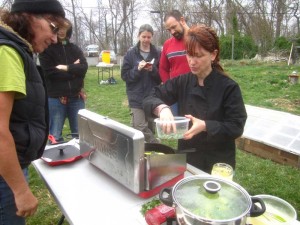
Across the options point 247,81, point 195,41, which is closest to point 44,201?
point 195,41

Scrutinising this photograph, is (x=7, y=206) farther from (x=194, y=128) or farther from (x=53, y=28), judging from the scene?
(x=194, y=128)

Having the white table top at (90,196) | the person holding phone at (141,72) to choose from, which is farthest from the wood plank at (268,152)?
the white table top at (90,196)

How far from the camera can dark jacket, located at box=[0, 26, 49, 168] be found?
1.14 meters

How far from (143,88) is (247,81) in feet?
22.6

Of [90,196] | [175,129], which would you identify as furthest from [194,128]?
[90,196]

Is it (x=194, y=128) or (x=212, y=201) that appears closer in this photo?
(x=212, y=201)

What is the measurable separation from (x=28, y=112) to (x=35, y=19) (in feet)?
1.42

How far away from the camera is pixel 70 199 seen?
4.56 feet

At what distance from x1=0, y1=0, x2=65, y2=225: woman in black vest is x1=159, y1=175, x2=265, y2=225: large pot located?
66 cm

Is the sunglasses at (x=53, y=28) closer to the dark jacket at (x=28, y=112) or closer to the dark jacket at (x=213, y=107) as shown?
the dark jacket at (x=28, y=112)

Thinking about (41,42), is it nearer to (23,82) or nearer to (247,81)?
(23,82)

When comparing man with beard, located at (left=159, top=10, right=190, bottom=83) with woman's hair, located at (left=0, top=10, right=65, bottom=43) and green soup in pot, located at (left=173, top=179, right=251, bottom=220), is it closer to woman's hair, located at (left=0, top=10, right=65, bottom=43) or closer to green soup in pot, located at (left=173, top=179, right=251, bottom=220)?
woman's hair, located at (left=0, top=10, right=65, bottom=43)

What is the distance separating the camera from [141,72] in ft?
11.7

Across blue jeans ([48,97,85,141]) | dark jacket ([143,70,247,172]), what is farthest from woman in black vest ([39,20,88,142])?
dark jacket ([143,70,247,172])
